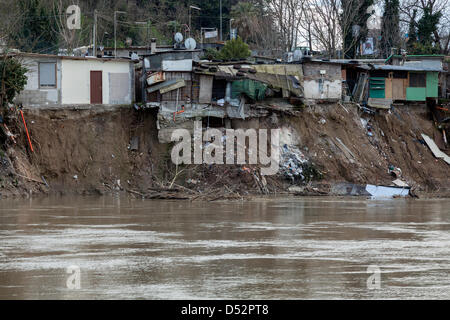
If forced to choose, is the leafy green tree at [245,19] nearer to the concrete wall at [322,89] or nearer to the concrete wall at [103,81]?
the concrete wall at [322,89]

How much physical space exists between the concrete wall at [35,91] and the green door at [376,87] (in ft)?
51.2

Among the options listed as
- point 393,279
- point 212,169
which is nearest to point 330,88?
point 212,169

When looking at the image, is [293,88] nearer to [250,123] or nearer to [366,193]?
[250,123]

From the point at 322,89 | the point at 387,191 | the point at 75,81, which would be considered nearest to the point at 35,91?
the point at 75,81

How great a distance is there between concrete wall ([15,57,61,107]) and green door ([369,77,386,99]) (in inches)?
614

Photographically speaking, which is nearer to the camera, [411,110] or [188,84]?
[188,84]

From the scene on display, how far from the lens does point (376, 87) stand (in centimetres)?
3900

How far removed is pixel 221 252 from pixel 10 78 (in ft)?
58.6

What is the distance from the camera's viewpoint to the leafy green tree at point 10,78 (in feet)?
102

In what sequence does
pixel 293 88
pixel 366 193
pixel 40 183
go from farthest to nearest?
pixel 293 88 → pixel 366 193 → pixel 40 183

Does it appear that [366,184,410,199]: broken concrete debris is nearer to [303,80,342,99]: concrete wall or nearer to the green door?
[303,80,342,99]: concrete wall

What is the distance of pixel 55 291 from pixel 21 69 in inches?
809

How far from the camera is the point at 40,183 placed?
102ft

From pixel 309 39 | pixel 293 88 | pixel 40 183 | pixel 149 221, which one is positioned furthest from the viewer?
pixel 309 39
